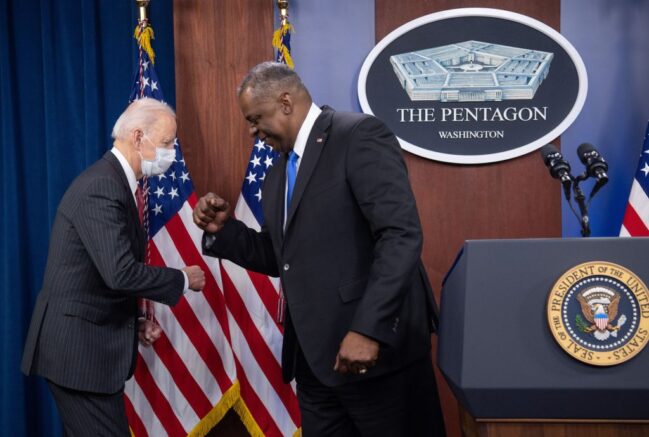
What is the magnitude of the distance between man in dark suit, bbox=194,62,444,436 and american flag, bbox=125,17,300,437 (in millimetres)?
978

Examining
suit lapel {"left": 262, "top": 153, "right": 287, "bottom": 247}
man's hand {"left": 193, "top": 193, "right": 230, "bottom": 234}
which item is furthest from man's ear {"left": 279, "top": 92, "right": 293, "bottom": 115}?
man's hand {"left": 193, "top": 193, "right": 230, "bottom": 234}

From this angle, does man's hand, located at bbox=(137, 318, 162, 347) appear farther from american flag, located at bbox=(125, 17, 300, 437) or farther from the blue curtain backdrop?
the blue curtain backdrop

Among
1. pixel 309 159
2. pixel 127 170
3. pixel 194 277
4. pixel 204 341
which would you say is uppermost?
pixel 309 159

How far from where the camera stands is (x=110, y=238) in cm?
224

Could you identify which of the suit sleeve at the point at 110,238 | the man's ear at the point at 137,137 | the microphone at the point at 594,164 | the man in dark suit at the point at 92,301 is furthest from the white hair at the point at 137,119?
the microphone at the point at 594,164

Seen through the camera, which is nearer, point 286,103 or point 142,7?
point 286,103

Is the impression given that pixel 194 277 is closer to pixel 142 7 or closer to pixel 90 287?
pixel 90 287

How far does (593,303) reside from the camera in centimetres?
175

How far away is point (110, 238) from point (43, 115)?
5.23 feet

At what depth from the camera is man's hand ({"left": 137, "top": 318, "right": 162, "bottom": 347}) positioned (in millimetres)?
2955

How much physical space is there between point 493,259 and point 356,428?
76 cm

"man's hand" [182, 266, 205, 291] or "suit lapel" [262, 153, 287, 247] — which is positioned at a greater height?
"suit lapel" [262, 153, 287, 247]

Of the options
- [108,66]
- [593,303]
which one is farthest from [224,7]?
[593,303]

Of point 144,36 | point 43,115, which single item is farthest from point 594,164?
point 43,115
